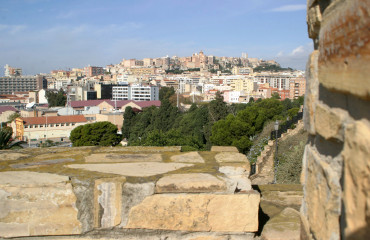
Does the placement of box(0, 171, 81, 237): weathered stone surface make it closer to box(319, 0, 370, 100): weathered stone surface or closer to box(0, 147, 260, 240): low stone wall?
box(0, 147, 260, 240): low stone wall

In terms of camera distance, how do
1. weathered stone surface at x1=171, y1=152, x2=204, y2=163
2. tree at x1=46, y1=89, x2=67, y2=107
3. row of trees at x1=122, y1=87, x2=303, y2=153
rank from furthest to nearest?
1. tree at x1=46, y1=89, x2=67, y2=107
2. row of trees at x1=122, y1=87, x2=303, y2=153
3. weathered stone surface at x1=171, y1=152, x2=204, y2=163

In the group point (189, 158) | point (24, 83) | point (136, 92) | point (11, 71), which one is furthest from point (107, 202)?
point (11, 71)

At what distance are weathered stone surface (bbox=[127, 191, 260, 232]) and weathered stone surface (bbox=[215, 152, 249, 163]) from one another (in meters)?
0.43

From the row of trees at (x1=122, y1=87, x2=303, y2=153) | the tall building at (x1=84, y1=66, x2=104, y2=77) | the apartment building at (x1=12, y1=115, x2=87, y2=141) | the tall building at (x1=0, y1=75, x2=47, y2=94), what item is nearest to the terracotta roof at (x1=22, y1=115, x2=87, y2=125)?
the apartment building at (x1=12, y1=115, x2=87, y2=141)

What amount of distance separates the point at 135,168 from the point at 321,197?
1375 mm

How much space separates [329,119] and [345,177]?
0.22m

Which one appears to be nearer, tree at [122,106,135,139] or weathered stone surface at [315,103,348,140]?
weathered stone surface at [315,103,348,140]

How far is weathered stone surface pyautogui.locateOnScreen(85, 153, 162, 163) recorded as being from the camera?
2605mm

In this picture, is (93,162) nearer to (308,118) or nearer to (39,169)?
(39,169)

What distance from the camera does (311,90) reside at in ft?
4.20

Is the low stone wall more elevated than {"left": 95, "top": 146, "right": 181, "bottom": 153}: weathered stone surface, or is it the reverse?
{"left": 95, "top": 146, "right": 181, "bottom": 153}: weathered stone surface

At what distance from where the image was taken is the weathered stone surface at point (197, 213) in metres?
1.90

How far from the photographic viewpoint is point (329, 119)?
1092mm

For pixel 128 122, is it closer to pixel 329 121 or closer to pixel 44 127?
pixel 44 127
